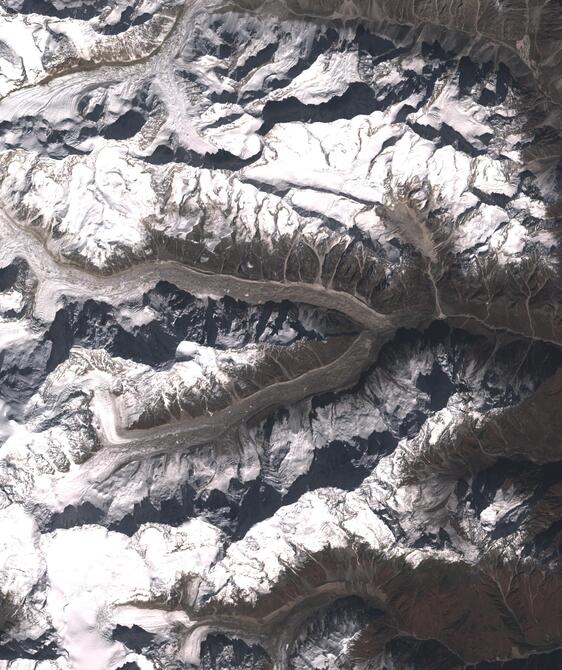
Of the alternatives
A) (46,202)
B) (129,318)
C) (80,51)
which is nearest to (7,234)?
(46,202)

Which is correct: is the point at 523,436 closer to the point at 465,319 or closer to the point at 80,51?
the point at 465,319

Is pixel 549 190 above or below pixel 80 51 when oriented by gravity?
below

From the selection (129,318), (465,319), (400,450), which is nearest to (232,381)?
(129,318)

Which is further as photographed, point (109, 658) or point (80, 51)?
point (80, 51)

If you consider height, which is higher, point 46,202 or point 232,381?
point 46,202

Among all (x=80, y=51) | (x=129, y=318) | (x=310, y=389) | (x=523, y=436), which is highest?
(x=80, y=51)

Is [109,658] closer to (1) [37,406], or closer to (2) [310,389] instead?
(1) [37,406]
